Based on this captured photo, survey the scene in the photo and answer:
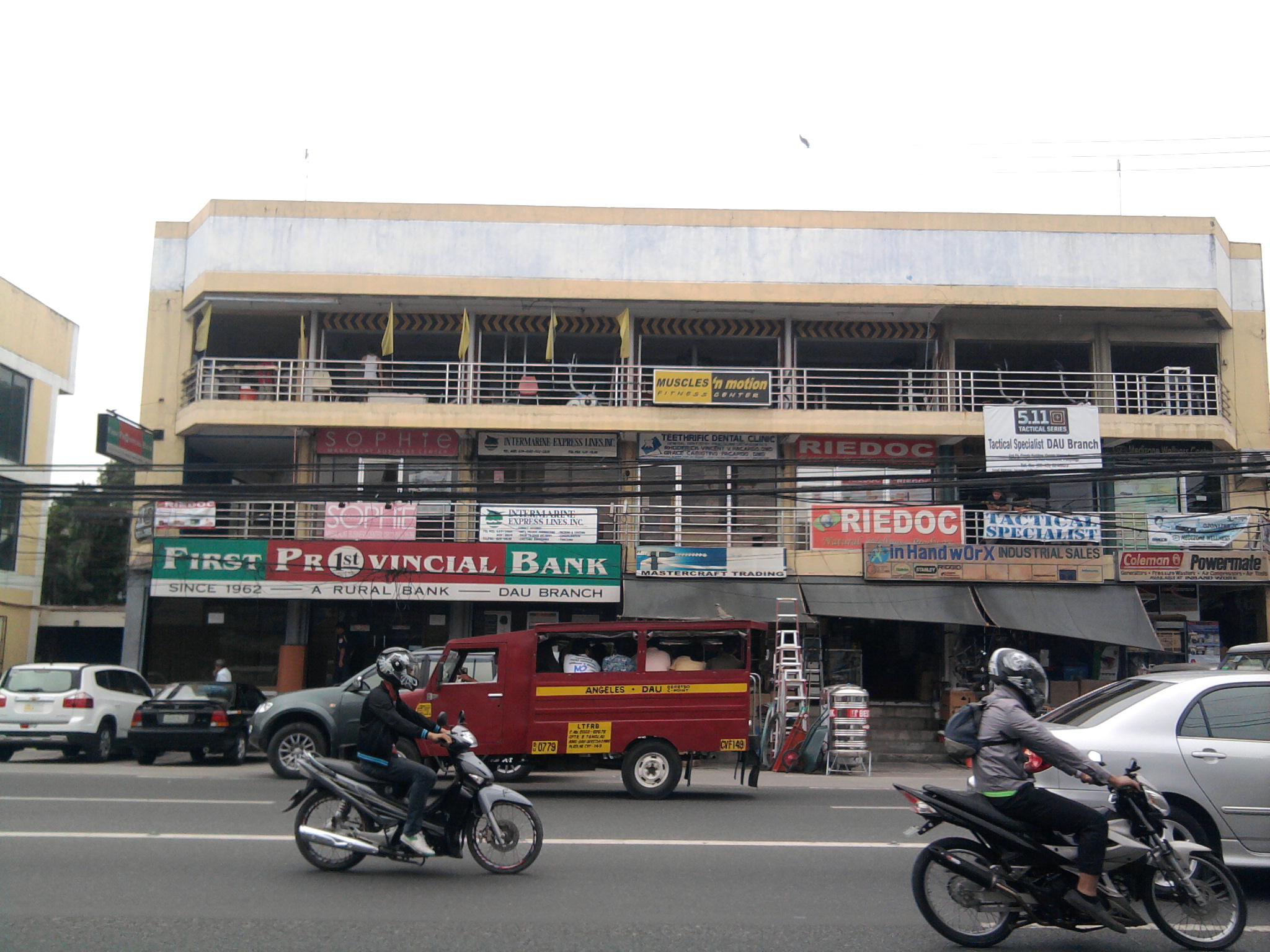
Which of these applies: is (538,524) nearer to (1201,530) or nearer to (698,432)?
(698,432)

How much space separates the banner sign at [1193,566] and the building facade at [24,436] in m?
24.8

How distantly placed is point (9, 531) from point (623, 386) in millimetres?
16546

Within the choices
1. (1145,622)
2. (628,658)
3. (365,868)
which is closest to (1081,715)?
(365,868)

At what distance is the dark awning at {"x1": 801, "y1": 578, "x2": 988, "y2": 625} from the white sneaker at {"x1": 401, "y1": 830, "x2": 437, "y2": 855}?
44.7ft

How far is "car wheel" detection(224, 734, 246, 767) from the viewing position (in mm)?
17702

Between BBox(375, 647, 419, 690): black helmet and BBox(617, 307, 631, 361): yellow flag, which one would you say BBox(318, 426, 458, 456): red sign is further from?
BBox(375, 647, 419, 690): black helmet

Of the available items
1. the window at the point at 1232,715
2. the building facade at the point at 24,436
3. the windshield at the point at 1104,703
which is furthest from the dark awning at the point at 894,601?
the building facade at the point at 24,436

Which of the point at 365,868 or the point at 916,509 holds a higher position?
the point at 916,509

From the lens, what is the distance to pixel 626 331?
2255 centimetres

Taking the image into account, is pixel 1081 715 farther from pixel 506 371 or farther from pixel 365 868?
pixel 506 371

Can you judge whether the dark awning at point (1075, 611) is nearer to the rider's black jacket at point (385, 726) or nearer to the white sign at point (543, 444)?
the white sign at point (543, 444)

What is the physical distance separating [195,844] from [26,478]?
22.6m

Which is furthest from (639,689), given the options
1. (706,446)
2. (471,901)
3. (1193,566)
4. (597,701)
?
(1193,566)

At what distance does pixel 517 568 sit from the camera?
69.7 feet
